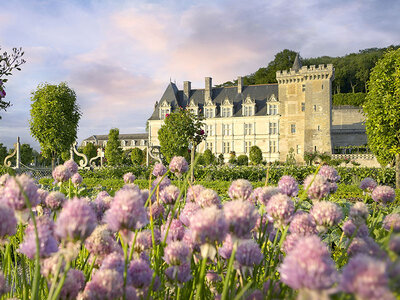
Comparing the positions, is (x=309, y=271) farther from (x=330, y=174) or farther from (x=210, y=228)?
(x=330, y=174)

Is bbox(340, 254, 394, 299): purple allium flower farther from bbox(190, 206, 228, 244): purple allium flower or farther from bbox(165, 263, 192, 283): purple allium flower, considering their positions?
bbox(165, 263, 192, 283): purple allium flower

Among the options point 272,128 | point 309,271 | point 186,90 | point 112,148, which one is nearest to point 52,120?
point 112,148

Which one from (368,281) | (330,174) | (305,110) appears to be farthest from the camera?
(305,110)

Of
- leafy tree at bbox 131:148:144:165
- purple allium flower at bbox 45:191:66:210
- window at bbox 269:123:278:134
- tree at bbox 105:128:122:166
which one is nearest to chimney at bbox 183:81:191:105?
leafy tree at bbox 131:148:144:165

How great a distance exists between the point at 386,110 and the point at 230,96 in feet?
108

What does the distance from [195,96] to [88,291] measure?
151 ft

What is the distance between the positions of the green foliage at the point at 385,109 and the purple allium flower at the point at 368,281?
14027mm

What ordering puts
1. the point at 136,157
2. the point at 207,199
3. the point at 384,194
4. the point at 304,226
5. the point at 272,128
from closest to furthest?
the point at 304,226 < the point at 207,199 < the point at 384,194 < the point at 272,128 < the point at 136,157

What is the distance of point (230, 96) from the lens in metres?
45.5

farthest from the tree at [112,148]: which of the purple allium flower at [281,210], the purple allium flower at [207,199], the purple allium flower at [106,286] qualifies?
the purple allium flower at [106,286]

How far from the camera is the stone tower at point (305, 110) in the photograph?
4031 centimetres

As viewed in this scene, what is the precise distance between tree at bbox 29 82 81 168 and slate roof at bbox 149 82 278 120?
21377mm

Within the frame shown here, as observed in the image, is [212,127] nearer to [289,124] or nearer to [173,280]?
Result: [289,124]

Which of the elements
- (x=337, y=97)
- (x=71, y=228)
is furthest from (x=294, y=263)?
→ (x=337, y=97)
